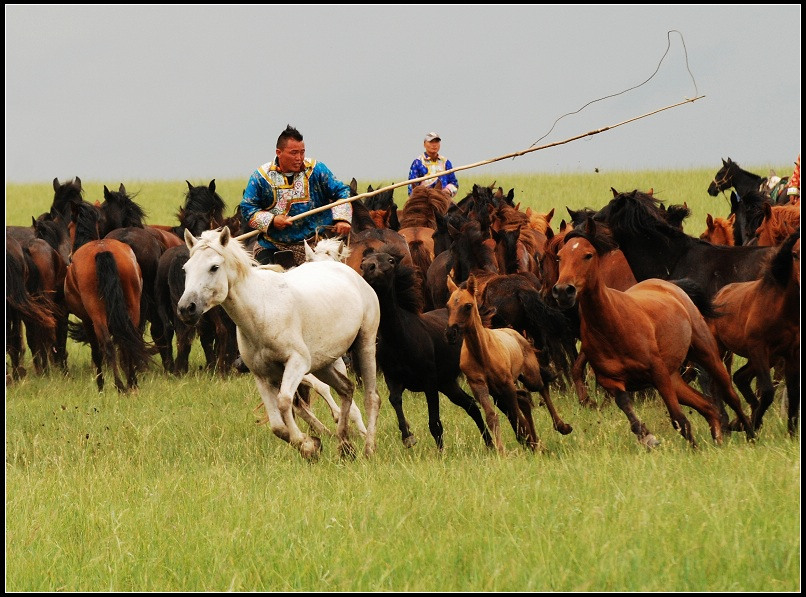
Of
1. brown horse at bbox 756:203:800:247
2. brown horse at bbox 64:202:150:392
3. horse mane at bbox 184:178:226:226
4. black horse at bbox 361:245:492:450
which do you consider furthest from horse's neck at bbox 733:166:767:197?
black horse at bbox 361:245:492:450

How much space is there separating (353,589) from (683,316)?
4.59 metres

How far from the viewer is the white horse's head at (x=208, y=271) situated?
7887mm

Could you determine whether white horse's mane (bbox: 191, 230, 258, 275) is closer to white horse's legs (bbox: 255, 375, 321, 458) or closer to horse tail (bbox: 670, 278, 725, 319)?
white horse's legs (bbox: 255, 375, 321, 458)

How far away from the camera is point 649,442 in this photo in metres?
Result: 8.37

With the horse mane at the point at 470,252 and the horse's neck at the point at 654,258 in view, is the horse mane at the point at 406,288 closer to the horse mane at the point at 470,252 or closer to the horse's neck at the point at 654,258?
the horse's neck at the point at 654,258

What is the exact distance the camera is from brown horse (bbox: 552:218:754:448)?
27.8 ft

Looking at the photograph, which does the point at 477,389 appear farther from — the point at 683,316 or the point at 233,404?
the point at 233,404

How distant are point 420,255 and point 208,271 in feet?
25.7

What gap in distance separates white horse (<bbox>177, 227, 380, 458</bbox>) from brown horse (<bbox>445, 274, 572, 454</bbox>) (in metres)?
0.83

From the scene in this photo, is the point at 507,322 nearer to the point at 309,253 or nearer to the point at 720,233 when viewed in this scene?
the point at 309,253

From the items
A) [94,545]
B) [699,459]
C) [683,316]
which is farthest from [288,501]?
[683,316]

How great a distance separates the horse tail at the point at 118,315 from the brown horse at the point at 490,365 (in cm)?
544

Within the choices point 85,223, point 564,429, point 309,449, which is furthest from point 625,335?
point 85,223

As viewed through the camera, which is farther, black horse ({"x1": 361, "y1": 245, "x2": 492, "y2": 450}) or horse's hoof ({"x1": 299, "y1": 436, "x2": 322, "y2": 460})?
black horse ({"x1": 361, "y1": 245, "x2": 492, "y2": 450})
